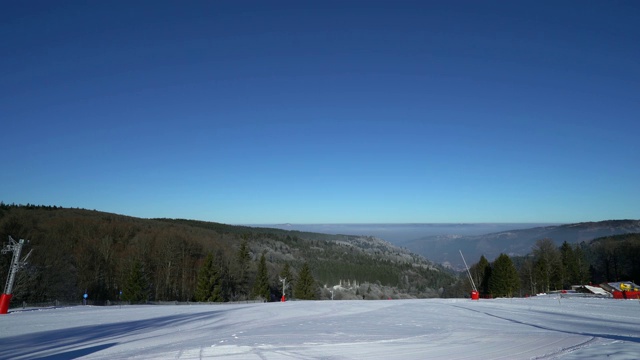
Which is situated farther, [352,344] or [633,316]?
[633,316]

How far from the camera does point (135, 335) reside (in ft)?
41.9

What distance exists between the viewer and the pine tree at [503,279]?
69250 mm

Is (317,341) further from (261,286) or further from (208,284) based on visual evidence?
(261,286)

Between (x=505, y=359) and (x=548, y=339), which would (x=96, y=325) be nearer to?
(x=505, y=359)

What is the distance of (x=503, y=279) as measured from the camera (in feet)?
228

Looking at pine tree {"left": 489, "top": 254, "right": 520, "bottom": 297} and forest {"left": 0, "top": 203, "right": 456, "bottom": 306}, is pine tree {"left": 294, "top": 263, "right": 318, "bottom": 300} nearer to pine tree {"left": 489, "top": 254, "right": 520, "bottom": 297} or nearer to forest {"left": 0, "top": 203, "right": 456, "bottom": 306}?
forest {"left": 0, "top": 203, "right": 456, "bottom": 306}

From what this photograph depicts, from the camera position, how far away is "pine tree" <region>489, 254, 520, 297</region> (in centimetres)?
→ 6925

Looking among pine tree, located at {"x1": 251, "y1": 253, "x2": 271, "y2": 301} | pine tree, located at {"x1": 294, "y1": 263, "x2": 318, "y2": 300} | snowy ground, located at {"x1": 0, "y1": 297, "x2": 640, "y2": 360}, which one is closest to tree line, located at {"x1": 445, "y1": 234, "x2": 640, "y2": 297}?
pine tree, located at {"x1": 294, "y1": 263, "x2": 318, "y2": 300}

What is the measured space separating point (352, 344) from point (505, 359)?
397cm

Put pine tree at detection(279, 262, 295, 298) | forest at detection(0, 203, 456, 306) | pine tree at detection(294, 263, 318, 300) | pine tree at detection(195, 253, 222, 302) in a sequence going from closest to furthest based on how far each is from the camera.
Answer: forest at detection(0, 203, 456, 306) → pine tree at detection(195, 253, 222, 302) → pine tree at detection(294, 263, 318, 300) → pine tree at detection(279, 262, 295, 298)

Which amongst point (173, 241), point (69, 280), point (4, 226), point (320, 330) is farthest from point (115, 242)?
point (320, 330)

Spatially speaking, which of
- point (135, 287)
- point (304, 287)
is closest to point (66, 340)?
point (135, 287)

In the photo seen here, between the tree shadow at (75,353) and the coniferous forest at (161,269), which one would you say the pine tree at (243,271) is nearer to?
the coniferous forest at (161,269)

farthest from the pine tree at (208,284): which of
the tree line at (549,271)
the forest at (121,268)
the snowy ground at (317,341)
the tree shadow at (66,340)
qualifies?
the tree line at (549,271)
